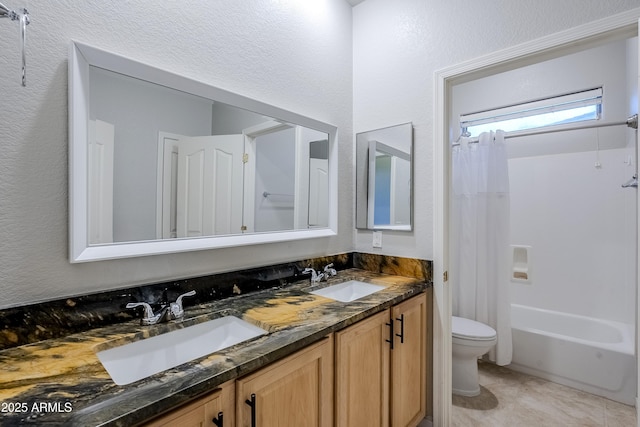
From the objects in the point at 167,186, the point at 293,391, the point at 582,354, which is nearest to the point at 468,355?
the point at 582,354

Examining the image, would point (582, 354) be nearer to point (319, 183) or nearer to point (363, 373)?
point (363, 373)

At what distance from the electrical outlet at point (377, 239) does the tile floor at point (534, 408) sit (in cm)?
117

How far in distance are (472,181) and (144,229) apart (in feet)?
8.28

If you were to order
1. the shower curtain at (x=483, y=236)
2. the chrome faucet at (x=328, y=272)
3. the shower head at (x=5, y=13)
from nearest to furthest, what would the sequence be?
the shower head at (x=5, y=13), the chrome faucet at (x=328, y=272), the shower curtain at (x=483, y=236)

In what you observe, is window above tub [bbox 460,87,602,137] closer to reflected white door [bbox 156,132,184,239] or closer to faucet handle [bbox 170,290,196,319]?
reflected white door [bbox 156,132,184,239]

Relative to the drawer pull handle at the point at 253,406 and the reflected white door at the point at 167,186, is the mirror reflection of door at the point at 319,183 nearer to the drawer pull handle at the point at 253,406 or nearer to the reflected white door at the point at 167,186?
the reflected white door at the point at 167,186

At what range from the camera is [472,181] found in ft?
8.80

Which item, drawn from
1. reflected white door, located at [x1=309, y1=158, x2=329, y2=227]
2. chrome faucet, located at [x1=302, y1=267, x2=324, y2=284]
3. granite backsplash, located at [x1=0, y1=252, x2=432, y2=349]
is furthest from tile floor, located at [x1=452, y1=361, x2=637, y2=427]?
reflected white door, located at [x1=309, y1=158, x2=329, y2=227]

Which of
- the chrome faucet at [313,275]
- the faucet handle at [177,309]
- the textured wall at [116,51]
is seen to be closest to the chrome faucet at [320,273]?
the chrome faucet at [313,275]

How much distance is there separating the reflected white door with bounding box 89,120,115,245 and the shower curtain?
2561 mm

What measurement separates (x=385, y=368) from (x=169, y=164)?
51.0 inches

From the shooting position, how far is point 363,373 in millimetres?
1287

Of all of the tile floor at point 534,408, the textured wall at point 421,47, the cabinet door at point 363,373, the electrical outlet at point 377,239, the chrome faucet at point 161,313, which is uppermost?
the textured wall at point 421,47

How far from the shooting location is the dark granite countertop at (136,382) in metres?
0.61
